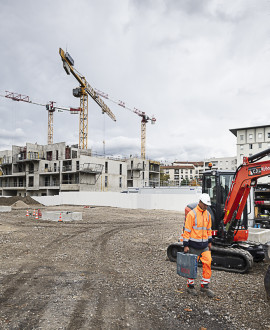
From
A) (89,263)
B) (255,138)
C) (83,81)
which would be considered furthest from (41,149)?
(89,263)

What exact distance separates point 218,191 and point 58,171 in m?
54.8

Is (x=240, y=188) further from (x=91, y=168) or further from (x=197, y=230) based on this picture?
(x=91, y=168)

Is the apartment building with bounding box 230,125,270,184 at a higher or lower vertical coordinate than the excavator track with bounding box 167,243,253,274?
higher

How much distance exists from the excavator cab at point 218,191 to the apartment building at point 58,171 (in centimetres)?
4938

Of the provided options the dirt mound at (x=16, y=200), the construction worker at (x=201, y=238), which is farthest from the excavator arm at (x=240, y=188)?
the dirt mound at (x=16, y=200)

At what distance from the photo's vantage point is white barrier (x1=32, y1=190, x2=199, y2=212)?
4044 cm

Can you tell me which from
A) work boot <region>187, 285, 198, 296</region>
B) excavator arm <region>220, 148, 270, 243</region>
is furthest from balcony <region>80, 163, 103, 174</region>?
work boot <region>187, 285, 198, 296</region>

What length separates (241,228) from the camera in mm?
8930

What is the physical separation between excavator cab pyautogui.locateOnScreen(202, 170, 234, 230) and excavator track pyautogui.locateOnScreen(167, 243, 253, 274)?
2.43 ft

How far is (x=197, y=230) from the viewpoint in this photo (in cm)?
646

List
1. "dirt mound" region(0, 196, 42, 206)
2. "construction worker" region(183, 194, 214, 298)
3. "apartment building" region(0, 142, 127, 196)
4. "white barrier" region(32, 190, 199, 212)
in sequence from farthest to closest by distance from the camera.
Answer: "apartment building" region(0, 142, 127, 196) < "dirt mound" region(0, 196, 42, 206) < "white barrier" region(32, 190, 199, 212) < "construction worker" region(183, 194, 214, 298)

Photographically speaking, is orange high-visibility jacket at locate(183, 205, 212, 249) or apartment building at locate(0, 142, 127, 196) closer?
orange high-visibility jacket at locate(183, 205, 212, 249)

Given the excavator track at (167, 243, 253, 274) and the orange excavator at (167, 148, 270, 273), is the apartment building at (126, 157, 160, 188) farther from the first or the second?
the excavator track at (167, 243, 253, 274)

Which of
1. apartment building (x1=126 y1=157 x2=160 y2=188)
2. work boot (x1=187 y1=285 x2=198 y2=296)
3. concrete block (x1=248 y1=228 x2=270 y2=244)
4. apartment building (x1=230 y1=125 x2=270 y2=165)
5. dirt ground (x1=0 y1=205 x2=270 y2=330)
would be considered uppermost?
apartment building (x1=230 y1=125 x2=270 y2=165)
